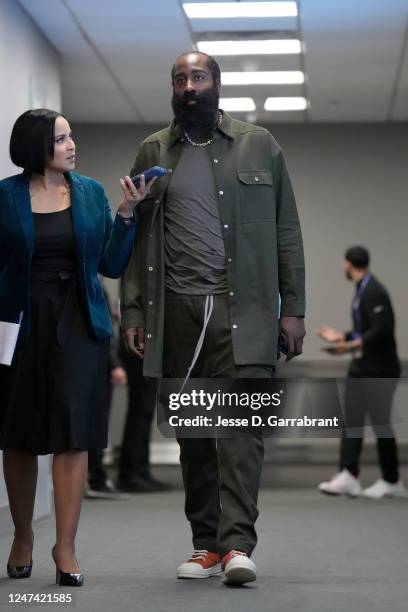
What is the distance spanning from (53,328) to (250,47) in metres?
4.87

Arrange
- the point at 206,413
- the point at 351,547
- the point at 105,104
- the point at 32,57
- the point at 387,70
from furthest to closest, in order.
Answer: the point at 105,104, the point at 387,70, the point at 32,57, the point at 351,547, the point at 206,413

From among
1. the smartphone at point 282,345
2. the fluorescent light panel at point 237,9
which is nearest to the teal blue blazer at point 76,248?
the smartphone at point 282,345

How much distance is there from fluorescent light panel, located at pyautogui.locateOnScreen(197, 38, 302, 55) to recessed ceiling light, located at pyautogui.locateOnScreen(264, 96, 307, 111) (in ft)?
5.95

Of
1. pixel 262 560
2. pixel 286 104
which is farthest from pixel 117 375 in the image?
pixel 286 104

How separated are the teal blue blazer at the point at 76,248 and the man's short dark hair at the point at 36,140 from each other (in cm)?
6

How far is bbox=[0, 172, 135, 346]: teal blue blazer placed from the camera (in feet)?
12.6

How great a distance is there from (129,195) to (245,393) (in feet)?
2.32

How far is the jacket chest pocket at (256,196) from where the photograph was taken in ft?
12.7

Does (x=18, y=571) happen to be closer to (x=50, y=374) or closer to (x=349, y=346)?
(x=50, y=374)

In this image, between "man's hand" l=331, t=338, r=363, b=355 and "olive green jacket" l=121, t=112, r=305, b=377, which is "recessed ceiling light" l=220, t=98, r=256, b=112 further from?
"olive green jacket" l=121, t=112, r=305, b=377

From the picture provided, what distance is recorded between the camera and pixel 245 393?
365 centimetres

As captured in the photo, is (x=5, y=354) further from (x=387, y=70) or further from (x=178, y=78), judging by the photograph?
(x=387, y=70)

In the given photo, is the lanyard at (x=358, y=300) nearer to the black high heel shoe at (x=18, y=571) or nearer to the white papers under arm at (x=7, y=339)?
the black high heel shoe at (x=18, y=571)

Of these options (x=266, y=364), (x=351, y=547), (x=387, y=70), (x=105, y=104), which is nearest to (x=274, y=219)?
(x=266, y=364)
